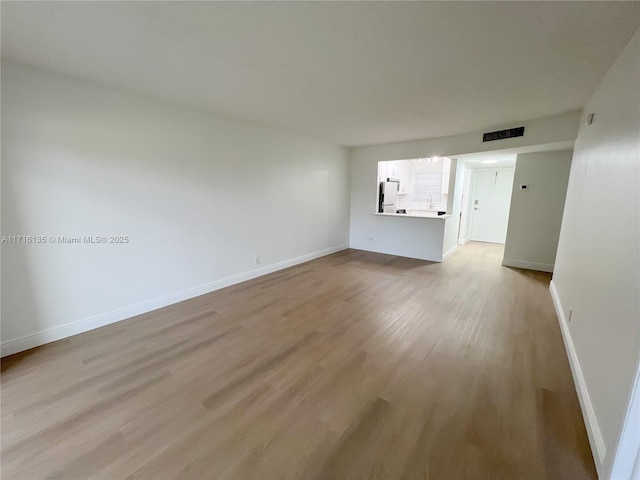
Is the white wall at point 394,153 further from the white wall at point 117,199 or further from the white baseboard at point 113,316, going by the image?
the white baseboard at point 113,316

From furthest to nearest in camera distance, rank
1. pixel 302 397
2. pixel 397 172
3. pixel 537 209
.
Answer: pixel 397 172 → pixel 537 209 → pixel 302 397

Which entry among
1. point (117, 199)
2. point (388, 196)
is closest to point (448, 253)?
point (388, 196)

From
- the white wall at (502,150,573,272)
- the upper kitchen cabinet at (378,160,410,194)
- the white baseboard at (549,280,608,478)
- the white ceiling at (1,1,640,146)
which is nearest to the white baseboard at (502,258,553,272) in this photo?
the white wall at (502,150,573,272)

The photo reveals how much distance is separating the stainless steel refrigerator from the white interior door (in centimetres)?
248

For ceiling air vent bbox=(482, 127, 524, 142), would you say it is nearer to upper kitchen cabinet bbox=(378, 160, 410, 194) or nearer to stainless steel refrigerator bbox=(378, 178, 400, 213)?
upper kitchen cabinet bbox=(378, 160, 410, 194)

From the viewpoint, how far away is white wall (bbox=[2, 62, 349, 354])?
2.21 metres

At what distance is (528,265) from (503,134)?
2.53 m

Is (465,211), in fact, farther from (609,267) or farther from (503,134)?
(609,267)

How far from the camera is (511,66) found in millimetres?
2098

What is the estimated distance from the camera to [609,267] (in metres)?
1.58

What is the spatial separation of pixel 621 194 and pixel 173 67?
3346 millimetres

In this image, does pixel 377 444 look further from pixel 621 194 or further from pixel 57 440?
pixel 621 194

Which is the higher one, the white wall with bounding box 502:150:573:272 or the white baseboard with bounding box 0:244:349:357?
the white wall with bounding box 502:150:573:272

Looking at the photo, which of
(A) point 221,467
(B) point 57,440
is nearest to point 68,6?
(B) point 57,440
